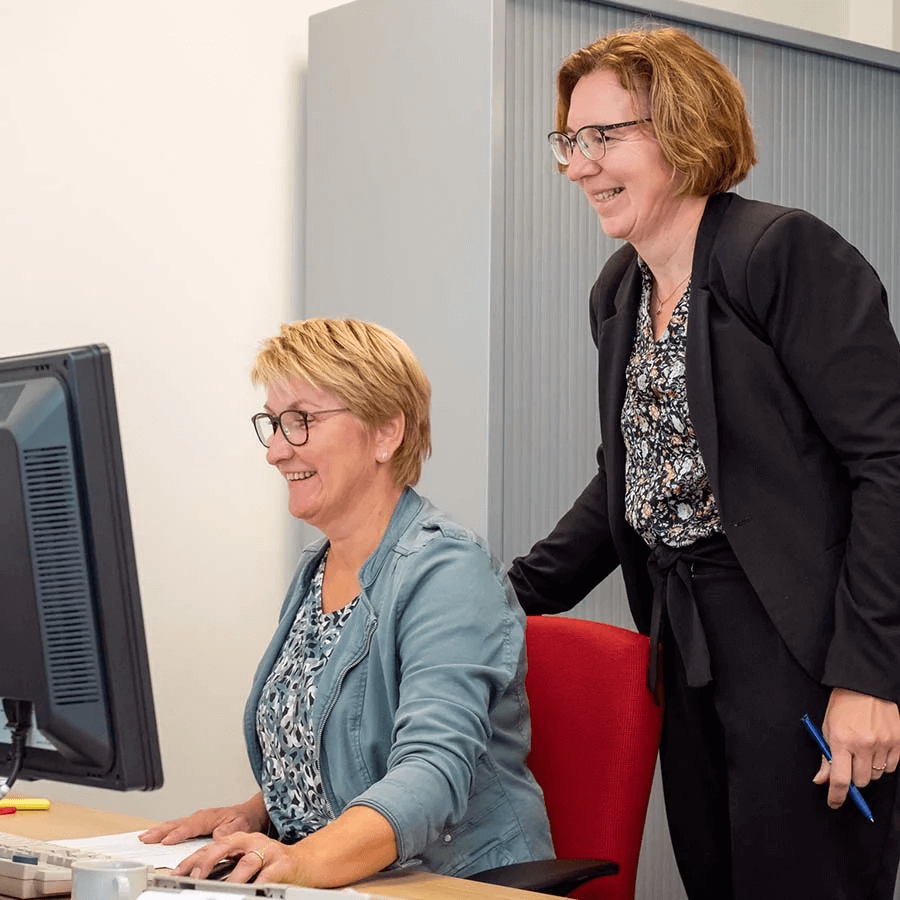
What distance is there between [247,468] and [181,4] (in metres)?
0.91

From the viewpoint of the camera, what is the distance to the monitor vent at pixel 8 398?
1.22m

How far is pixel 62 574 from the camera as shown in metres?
1.20

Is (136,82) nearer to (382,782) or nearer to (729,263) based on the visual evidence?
(729,263)

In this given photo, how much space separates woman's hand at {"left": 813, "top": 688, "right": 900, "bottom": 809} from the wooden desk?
484 millimetres

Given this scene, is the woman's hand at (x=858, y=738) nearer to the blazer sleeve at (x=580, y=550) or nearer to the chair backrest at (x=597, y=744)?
the chair backrest at (x=597, y=744)

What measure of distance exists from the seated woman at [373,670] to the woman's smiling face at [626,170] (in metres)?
0.33

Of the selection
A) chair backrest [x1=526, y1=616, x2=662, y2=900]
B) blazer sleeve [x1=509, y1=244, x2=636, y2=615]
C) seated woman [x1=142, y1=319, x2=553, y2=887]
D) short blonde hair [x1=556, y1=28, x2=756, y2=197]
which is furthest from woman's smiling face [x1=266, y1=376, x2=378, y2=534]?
short blonde hair [x1=556, y1=28, x2=756, y2=197]

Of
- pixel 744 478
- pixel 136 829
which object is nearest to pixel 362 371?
pixel 744 478

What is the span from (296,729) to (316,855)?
374 millimetres

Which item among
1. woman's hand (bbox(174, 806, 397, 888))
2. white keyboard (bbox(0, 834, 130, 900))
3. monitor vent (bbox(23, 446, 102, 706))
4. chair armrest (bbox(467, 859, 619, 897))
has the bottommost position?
chair armrest (bbox(467, 859, 619, 897))

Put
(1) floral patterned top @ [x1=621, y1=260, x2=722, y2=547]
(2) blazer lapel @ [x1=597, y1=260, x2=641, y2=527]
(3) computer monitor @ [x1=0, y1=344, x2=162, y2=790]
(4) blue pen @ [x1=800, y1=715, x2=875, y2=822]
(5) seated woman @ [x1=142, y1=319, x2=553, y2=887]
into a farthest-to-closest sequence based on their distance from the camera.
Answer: (2) blazer lapel @ [x1=597, y1=260, x2=641, y2=527] → (1) floral patterned top @ [x1=621, y1=260, x2=722, y2=547] → (4) blue pen @ [x1=800, y1=715, x2=875, y2=822] → (5) seated woman @ [x1=142, y1=319, x2=553, y2=887] → (3) computer monitor @ [x1=0, y1=344, x2=162, y2=790]

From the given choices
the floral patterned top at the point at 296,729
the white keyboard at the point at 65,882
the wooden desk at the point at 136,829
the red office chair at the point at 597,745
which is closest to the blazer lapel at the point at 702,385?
the red office chair at the point at 597,745

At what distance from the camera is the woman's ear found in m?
1.85

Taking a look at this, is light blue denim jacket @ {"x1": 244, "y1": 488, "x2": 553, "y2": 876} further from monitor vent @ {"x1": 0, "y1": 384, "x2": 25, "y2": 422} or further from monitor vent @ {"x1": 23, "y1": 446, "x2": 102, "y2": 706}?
monitor vent @ {"x1": 0, "y1": 384, "x2": 25, "y2": 422}
